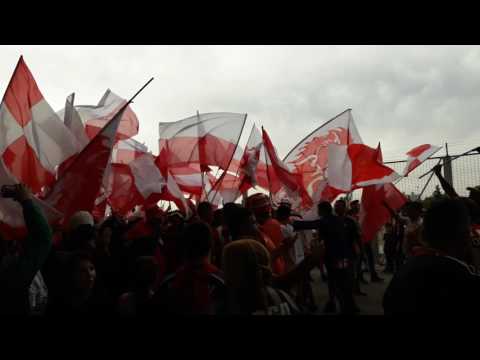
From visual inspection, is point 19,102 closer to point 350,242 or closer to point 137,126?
point 137,126

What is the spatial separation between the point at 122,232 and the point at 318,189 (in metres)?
4.17

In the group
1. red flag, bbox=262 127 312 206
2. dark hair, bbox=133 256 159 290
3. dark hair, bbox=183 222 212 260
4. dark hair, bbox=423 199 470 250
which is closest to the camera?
dark hair, bbox=423 199 470 250

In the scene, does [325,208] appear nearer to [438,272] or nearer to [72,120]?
[72,120]

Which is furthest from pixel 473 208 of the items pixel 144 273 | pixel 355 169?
pixel 355 169

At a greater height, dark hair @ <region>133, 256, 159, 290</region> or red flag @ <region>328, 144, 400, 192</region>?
red flag @ <region>328, 144, 400, 192</region>

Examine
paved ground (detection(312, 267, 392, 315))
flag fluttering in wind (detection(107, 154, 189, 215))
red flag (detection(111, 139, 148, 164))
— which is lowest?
paved ground (detection(312, 267, 392, 315))

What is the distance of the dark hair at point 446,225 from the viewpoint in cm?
191

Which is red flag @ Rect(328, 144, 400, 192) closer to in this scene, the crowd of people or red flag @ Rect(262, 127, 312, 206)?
red flag @ Rect(262, 127, 312, 206)

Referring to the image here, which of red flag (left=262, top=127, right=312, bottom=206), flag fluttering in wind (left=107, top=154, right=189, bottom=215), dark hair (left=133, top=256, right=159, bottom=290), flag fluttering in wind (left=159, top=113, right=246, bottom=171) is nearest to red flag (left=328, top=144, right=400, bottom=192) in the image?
red flag (left=262, top=127, right=312, bottom=206)

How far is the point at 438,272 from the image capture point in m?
1.75

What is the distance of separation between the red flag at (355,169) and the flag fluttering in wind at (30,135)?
406 centimetres

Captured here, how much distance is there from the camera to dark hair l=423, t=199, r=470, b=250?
75.2 inches

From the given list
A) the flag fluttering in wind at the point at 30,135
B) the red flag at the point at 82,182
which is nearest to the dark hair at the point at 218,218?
the flag fluttering in wind at the point at 30,135
